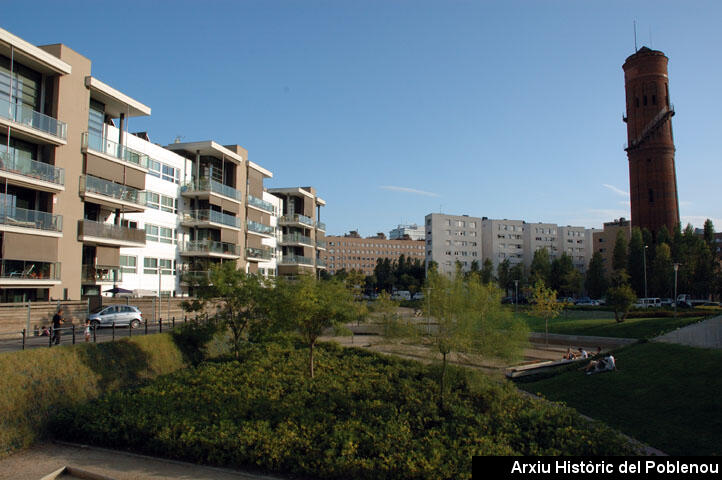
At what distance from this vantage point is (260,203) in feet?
161

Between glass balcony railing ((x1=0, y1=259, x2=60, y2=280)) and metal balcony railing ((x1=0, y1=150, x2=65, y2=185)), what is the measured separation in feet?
13.9

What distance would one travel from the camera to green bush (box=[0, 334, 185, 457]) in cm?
1195

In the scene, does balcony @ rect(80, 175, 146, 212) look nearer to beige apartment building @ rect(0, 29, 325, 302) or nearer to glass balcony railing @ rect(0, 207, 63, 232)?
beige apartment building @ rect(0, 29, 325, 302)

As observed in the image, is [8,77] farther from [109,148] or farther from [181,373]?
[181,373]

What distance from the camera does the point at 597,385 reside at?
1906cm

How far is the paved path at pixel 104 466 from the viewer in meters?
10.1

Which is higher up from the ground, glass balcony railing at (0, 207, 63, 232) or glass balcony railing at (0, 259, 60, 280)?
glass balcony railing at (0, 207, 63, 232)

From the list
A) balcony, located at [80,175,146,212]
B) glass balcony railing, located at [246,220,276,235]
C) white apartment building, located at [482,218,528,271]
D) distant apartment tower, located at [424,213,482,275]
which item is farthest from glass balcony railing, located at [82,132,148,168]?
white apartment building, located at [482,218,528,271]

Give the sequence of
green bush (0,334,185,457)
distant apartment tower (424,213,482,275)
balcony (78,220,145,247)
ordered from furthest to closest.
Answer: distant apartment tower (424,213,482,275) < balcony (78,220,145,247) < green bush (0,334,185,457)

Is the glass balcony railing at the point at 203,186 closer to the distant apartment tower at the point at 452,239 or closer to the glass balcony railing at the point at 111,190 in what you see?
the glass balcony railing at the point at 111,190

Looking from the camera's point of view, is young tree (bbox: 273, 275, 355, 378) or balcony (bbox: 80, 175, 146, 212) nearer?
Result: young tree (bbox: 273, 275, 355, 378)

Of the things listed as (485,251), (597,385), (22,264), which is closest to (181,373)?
(22,264)

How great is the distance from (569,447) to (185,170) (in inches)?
1433

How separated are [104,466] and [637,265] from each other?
7796 cm
